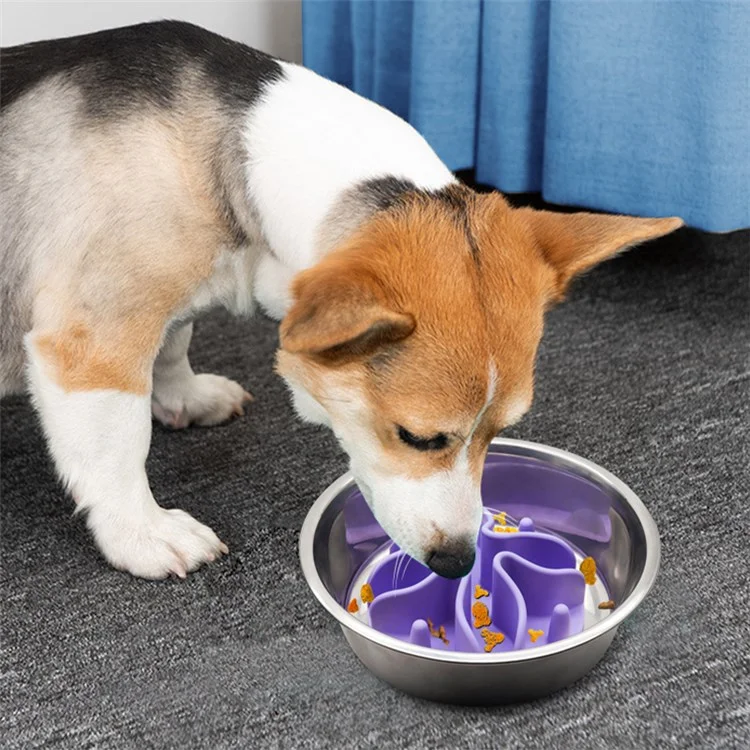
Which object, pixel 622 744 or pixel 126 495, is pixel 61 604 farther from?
pixel 622 744

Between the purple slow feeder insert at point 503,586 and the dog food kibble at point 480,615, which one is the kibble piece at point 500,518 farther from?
the dog food kibble at point 480,615

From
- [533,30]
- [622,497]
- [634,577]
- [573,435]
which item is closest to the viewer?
[634,577]

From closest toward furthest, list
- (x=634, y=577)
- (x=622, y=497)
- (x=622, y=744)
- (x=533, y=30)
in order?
1. (x=622, y=744)
2. (x=634, y=577)
3. (x=622, y=497)
4. (x=533, y=30)

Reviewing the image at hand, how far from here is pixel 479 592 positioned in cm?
153

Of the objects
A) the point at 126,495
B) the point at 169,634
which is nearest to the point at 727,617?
the point at 169,634

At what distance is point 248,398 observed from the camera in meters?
2.12

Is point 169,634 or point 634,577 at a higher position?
point 634,577

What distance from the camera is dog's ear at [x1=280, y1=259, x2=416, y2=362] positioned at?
1.14m

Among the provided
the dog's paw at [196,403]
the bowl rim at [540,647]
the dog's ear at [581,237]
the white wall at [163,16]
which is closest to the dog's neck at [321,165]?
the dog's ear at [581,237]

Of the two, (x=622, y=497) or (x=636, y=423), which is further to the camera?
(x=636, y=423)

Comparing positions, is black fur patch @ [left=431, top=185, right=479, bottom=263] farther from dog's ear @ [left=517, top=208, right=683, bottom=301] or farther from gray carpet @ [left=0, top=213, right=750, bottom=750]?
gray carpet @ [left=0, top=213, right=750, bottom=750]

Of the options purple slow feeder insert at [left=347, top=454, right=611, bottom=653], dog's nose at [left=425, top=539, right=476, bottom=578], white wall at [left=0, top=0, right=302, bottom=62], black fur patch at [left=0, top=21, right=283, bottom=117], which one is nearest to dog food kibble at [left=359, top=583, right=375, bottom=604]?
purple slow feeder insert at [left=347, top=454, right=611, bottom=653]

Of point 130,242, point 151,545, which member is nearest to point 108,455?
point 151,545

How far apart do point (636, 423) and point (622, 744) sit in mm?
819
